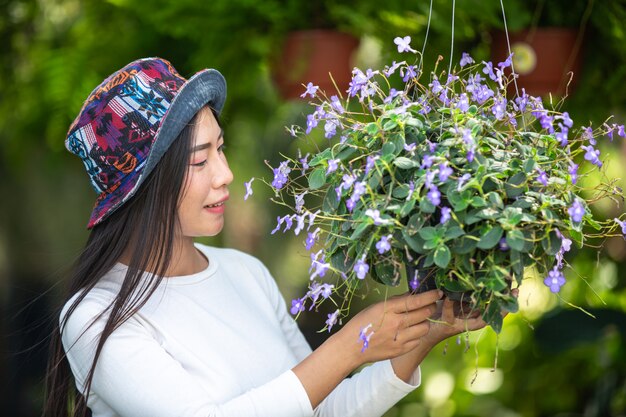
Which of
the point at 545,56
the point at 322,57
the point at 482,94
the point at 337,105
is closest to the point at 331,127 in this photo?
the point at 337,105

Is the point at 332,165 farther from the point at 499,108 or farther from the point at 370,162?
the point at 499,108

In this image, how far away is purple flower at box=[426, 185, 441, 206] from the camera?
1.14m

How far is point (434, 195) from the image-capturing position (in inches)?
44.9

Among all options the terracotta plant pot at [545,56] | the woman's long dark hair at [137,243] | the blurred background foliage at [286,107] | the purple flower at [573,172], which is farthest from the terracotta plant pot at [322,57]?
the purple flower at [573,172]

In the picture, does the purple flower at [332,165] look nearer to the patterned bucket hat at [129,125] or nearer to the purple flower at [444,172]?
the purple flower at [444,172]

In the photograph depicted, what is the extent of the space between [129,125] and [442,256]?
0.63m

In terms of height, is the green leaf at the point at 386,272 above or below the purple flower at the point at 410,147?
below

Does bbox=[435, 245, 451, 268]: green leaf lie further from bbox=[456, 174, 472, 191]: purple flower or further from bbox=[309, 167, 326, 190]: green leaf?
bbox=[309, 167, 326, 190]: green leaf

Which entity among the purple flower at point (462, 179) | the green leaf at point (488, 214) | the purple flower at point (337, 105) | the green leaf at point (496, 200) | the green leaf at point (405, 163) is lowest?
the green leaf at point (488, 214)

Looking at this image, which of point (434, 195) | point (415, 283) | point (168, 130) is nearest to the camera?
point (434, 195)

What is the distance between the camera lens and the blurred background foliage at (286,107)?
2197 millimetres

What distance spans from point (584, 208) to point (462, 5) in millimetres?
1016

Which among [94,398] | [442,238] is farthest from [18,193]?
[442,238]

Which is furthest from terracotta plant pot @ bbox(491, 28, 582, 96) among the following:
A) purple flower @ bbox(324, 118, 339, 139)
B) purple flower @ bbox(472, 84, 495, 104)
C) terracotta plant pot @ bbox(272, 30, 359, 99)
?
purple flower @ bbox(324, 118, 339, 139)
